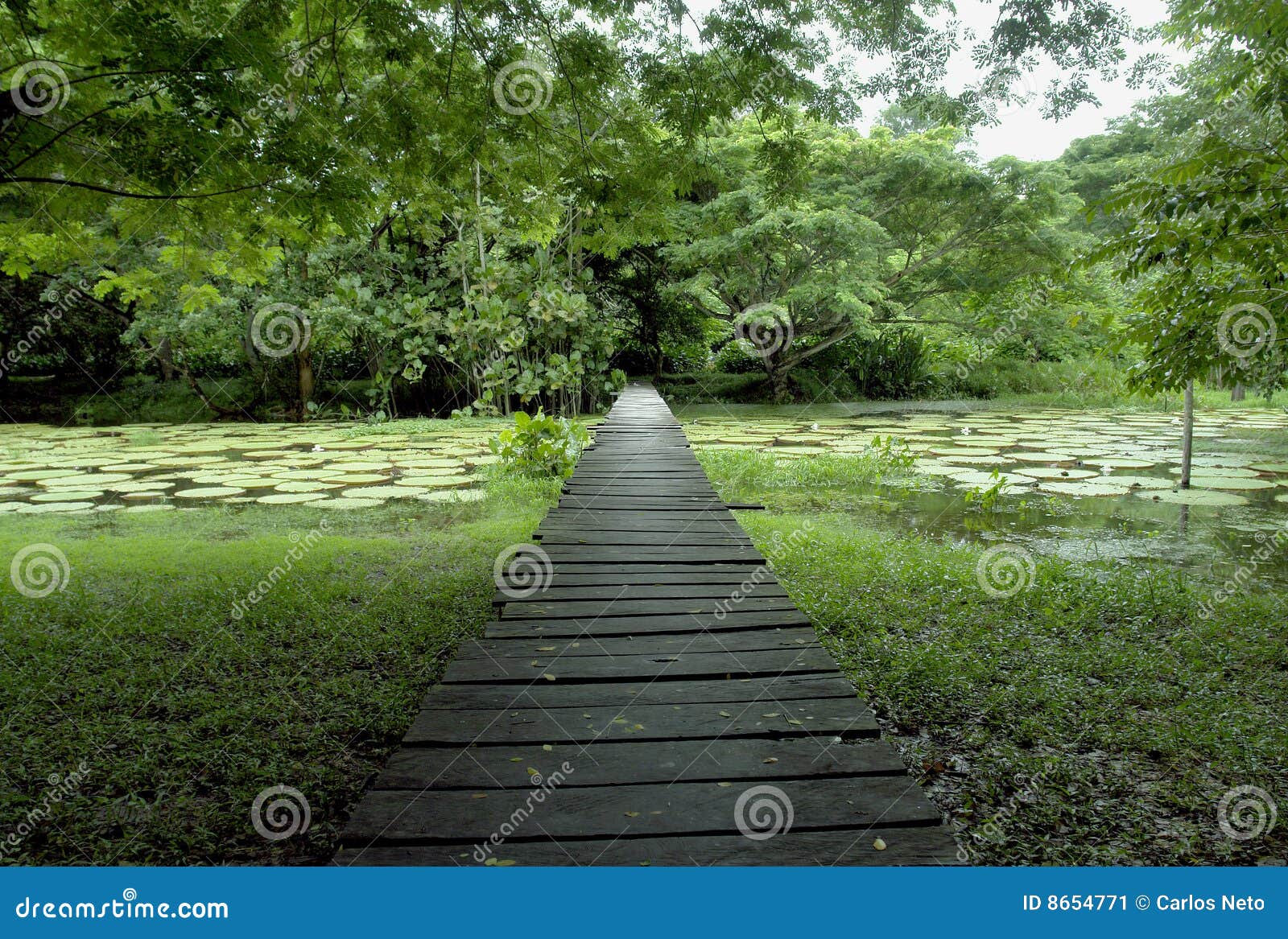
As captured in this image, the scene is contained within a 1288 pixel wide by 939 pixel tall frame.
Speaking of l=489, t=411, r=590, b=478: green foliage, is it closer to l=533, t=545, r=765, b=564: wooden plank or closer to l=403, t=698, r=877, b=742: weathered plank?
l=533, t=545, r=765, b=564: wooden plank

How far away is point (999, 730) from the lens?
214 cm

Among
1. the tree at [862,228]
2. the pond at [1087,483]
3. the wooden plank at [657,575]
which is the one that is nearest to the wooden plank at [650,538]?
the wooden plank at [657,575]

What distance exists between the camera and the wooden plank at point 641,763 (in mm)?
1305

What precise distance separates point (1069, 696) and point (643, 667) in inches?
56.3

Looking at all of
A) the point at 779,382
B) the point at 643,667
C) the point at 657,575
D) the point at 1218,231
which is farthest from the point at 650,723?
the point at 779,382

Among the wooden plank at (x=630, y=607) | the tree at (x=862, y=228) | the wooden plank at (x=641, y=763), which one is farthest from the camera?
the tree at (x=862, y=228)

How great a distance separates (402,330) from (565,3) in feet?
24.3

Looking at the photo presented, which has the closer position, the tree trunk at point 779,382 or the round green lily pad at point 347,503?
the round green lily pad at point 347,503

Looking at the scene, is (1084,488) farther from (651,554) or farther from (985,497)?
(651,554)

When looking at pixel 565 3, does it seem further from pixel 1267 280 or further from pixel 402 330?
pixel 402 330

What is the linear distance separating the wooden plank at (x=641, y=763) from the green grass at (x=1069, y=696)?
0.55 m

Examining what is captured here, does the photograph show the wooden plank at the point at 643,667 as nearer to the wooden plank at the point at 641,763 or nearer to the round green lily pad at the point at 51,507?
the wooden plank at the point at 641,763

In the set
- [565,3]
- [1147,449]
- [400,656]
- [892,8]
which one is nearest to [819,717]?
[400,656]

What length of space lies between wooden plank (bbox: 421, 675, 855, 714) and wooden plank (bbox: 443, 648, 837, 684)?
0.09 ft
